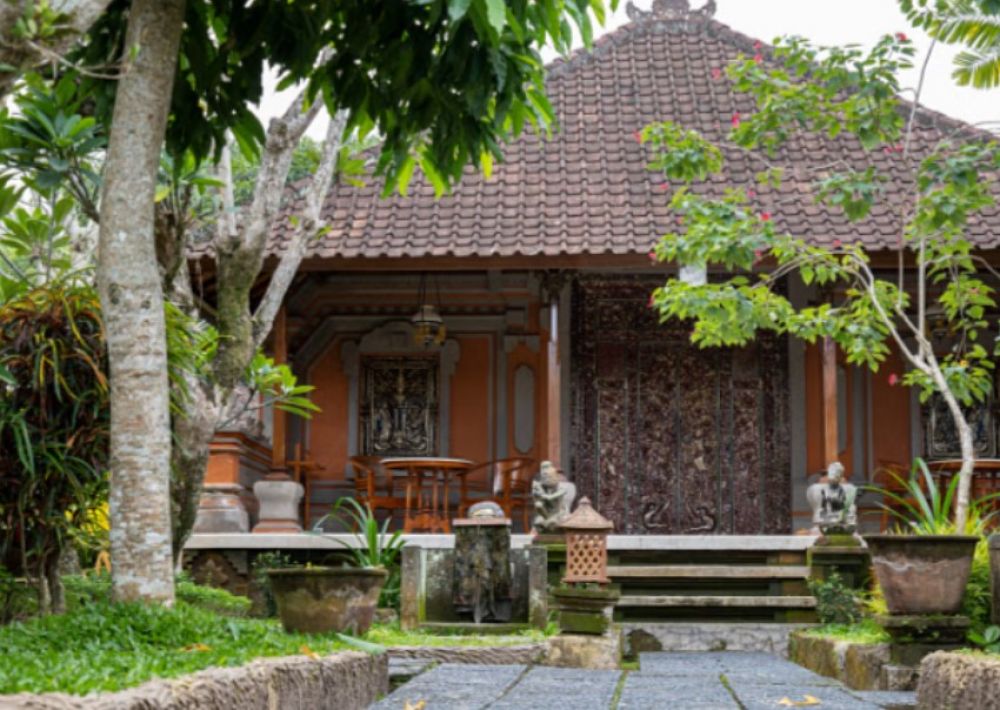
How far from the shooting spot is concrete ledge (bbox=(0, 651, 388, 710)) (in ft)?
9.00

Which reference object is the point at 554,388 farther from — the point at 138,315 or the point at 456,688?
the point at 138,315

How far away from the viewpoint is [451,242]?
11844mm

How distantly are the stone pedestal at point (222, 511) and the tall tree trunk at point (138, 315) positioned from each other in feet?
22.3

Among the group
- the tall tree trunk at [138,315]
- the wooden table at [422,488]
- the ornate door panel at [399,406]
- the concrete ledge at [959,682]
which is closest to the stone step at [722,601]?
the wooden table at [422,488]

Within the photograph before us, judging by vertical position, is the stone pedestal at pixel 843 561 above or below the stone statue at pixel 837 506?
below

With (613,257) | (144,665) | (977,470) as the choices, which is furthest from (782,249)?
(144,665)

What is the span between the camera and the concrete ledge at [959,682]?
14.6ft

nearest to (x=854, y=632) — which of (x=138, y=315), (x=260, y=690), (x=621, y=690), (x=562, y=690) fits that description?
(x=621, y=690)

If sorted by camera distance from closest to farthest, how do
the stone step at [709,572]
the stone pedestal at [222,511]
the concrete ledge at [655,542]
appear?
the stone step at [709,572] < the concrete ledge at [655,542] < the stone pedestal at [222,511]

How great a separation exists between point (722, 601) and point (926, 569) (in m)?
3.60

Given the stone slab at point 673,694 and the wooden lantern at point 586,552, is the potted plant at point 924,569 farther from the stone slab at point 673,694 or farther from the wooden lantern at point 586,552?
the wooden lantern at point 586,552

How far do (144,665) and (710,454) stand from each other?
1022 cm

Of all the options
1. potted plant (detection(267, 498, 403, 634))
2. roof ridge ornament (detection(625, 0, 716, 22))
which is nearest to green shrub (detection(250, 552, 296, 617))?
potted plant (detection(267, 498, 403, 634))

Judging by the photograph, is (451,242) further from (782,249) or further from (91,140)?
(91,140)
